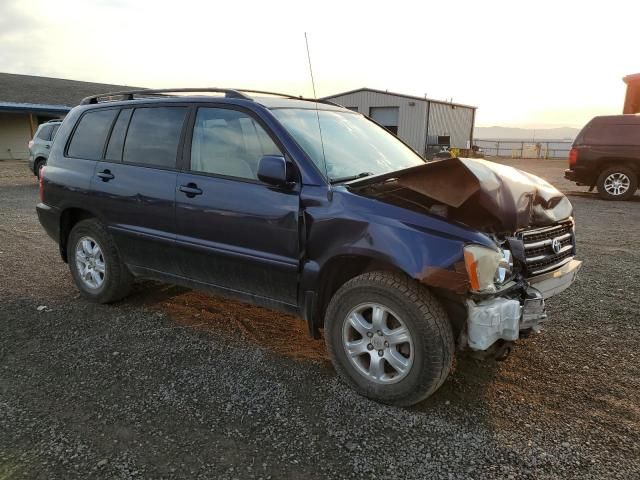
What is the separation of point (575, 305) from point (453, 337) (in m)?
2.42

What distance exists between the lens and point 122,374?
3.54 metres

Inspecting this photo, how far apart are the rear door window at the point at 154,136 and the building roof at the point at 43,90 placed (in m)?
27.4

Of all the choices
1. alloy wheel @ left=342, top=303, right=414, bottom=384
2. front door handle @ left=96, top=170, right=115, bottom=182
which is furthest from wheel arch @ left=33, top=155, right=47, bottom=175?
alloy wheel @ left=342, top=303, right=414, bottom=384

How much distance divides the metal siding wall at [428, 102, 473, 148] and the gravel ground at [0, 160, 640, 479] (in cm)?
2862

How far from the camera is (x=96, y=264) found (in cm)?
482

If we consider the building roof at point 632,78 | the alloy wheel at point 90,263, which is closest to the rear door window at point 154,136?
the alloy wheel at point 90,263

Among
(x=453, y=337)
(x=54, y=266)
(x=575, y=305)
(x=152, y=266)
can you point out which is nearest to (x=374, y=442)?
(x=453, y=337)

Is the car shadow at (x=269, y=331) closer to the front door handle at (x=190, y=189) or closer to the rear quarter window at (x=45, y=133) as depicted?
the front door handle at (x=190, y=189)

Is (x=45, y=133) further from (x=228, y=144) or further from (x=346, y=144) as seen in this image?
(x=346, y=144)

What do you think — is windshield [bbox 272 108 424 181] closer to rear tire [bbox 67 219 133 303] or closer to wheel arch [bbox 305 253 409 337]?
wheel arch [bbox 305 253 409 337]

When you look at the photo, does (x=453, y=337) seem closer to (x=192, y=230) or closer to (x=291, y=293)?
(x=291, y=293)

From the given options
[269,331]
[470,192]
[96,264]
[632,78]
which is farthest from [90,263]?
[632,78]

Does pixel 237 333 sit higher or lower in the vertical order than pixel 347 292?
lower

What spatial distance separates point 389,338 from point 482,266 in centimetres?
72
